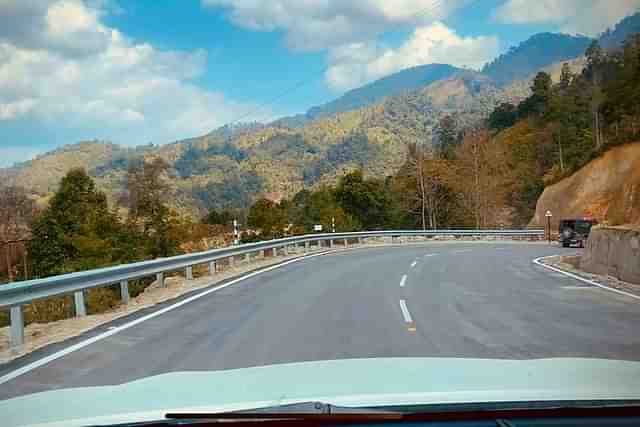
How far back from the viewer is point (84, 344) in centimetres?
→ 855

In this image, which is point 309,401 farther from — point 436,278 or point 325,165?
point 325,165

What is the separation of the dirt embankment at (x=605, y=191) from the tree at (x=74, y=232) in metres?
37.7

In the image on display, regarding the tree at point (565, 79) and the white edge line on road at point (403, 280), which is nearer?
the white edge line on road at point (403, 280)

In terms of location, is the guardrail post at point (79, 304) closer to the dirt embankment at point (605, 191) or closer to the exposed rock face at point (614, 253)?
the exposed rock face at point (614, 253)

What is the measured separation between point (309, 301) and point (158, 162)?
42.7 metres

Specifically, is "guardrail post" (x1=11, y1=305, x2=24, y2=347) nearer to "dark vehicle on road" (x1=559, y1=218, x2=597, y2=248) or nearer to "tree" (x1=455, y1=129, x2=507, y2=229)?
"dark vehicle on road" (x1=559, y1=218, x2=597, y2=248)

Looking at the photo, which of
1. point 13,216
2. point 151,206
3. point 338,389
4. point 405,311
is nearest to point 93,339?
point 405,311

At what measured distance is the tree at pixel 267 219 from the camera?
4934cm

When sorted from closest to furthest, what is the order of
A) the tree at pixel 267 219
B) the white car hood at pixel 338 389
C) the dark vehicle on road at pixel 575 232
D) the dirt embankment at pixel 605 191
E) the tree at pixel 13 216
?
1. the white car hood at pixel 338 389
2. the dark vehicle on road at pixel 575 232
3. the tree at pixel 13 216
4. the dirt embankment at pixel 605 191
5. the tree at pixel 267 219

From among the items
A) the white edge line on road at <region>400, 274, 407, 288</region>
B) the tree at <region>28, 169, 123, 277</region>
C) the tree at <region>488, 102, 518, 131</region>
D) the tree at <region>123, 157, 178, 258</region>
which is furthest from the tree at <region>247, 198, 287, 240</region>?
the tree at <region>488, 102, 518, 131</region>

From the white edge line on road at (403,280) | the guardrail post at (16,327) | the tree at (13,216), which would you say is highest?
the tree at (13,216)

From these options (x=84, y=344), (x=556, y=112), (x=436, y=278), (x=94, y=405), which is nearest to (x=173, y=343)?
(x=84, y=344)

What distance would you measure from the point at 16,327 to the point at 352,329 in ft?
15.7

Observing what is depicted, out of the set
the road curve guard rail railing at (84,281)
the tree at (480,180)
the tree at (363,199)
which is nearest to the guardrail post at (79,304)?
the road curve guard rail railing at (84,281)
